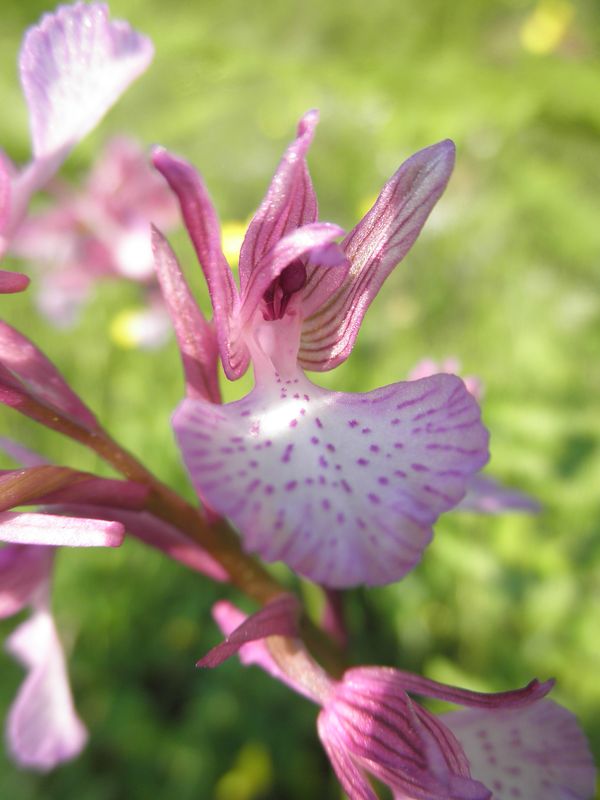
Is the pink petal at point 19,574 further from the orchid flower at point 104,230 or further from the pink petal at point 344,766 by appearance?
the orchid flower at point 104,230

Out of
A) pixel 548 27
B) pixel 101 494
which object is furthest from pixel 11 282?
pixel 548 27

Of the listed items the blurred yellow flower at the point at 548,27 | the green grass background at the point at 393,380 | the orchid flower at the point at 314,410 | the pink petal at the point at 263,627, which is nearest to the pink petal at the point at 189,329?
the orchid flower at the point at 314,410

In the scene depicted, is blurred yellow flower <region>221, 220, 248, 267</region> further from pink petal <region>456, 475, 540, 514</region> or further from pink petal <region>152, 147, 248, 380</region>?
pink petal <region>152, 147, 248, 380</region>

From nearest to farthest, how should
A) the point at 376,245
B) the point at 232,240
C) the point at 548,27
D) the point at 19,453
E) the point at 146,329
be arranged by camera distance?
the point at 376,245 → the point at 19,453 → the point at 232,240 → the point at 146,329 → the point at 548,27

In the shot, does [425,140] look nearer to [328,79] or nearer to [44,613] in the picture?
[328,79]

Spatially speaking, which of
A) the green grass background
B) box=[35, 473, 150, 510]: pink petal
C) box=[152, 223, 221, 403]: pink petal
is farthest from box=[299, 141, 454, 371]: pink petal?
the green grass background

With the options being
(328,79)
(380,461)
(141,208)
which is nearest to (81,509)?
(380,461)

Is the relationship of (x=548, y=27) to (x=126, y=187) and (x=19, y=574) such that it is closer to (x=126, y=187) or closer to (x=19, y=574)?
(x=126, y=187)
